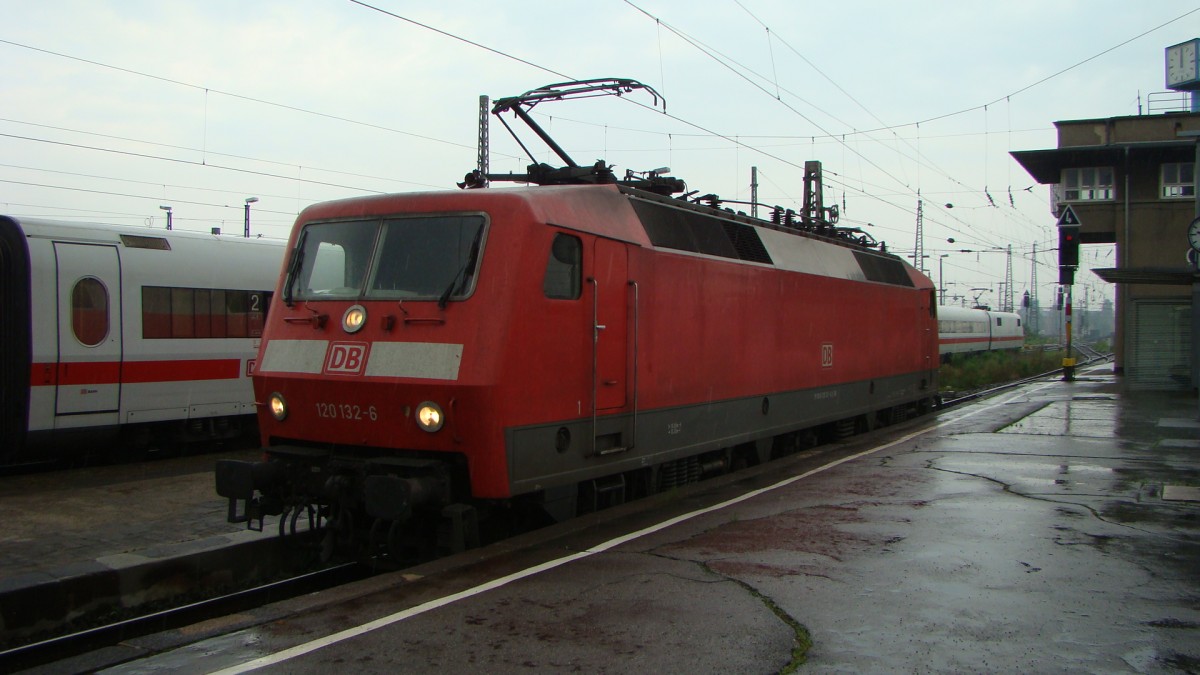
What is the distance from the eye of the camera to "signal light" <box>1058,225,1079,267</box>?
23.5m

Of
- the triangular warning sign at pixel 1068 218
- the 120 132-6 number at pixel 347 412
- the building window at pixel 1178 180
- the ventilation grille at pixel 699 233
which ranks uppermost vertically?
the building window at pixel 1178 180

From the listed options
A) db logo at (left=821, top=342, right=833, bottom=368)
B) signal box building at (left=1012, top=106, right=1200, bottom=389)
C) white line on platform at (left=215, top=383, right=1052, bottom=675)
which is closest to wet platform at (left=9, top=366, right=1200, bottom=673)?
white line on platform at (left=215, top=383, right=1052, bottom=675)

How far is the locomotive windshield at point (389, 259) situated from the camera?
680 centimetres

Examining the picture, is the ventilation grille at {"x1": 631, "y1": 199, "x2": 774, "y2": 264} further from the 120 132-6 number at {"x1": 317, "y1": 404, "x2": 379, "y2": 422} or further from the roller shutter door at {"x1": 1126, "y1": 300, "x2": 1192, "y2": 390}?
the roller shutter door at {"x1": 1126, "y1": 300, "x2": 1192, "y2": 390}

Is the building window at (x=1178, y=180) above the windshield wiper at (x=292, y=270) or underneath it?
above

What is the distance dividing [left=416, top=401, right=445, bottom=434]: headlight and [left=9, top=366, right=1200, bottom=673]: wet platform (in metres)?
0.99

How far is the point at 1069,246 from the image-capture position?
77.2ft

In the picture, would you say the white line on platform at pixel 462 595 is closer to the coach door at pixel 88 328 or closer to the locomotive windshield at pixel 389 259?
the locomotive windshield at pixel 389 259

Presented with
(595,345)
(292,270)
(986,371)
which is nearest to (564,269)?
(595,345)

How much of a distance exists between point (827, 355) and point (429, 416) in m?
7.64

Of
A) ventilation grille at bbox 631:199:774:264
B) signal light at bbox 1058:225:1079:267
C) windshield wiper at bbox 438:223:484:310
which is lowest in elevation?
windshield wiper at bbox 438:223:484:310

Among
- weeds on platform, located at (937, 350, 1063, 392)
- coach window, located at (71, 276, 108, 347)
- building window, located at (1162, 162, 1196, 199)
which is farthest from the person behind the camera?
weeds on platform, located at (937, 350, 1063, 392)

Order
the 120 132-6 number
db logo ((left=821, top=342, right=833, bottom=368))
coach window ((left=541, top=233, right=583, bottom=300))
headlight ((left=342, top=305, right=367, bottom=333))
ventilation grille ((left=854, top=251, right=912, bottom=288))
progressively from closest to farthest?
the 120 132-6 number < headlight ((left=342, top=305, right=367, bottom=333)) < coach window ((left=541, top=233, right=583, bottom=300)) < db logo ((left=821, top=342, right=833, bottom=368)) < ventilation grille ((left=854, top=251, right=912, bottom=288))

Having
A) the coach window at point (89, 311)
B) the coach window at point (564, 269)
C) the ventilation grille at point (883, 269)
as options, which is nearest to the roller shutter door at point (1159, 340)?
the ventilation grille at point (883, 269)
